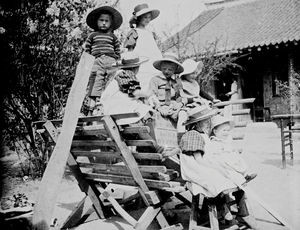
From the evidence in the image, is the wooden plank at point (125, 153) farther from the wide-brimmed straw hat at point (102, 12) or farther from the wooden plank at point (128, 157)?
the wide-brimmed straw hat at point (102, 12)

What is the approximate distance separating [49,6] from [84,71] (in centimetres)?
456

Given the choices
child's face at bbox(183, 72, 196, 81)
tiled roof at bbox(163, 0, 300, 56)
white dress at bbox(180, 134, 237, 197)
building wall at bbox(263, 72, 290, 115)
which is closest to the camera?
white dress at bbox(180, 134, 237, 197)

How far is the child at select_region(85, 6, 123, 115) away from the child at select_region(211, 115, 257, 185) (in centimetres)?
208

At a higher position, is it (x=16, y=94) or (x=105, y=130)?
(x=16, y=94)

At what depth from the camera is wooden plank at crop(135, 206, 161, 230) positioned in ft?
11.8

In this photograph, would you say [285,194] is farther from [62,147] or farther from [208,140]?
[62,147]

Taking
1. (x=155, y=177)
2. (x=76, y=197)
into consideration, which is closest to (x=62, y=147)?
(x=155, y=177)

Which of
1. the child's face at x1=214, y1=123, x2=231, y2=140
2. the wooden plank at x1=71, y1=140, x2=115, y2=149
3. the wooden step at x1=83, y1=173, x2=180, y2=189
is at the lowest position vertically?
the wooden step at x1=83, y1=173, x2=180, y2=189

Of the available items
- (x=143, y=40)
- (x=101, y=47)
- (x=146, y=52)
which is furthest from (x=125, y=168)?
(x=143, y=40)

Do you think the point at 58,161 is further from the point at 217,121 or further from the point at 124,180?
the point at 217,121

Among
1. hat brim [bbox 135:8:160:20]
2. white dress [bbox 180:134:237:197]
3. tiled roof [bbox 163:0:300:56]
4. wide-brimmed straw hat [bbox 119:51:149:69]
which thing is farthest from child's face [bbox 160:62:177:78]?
tiled roof [bbox 163:0:300:56]

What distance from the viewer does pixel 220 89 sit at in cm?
1598

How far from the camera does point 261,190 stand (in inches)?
216

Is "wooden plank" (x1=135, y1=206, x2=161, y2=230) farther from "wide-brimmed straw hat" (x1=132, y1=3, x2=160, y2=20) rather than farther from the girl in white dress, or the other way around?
"wide-brimmed straw hat" (x1=132, y1=3, x2=160, y2=20)
